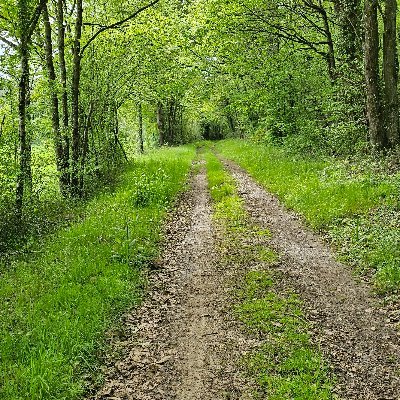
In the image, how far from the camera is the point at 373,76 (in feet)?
54.6

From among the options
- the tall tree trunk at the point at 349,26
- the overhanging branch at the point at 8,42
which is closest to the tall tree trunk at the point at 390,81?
the tall tree trunk at the point at 349,26

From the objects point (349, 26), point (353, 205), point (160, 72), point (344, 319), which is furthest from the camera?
point (160, 72)

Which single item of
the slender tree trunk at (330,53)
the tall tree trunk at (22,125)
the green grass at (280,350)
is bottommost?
the green grass at (280,350)

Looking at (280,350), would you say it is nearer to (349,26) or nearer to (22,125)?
(22,125)

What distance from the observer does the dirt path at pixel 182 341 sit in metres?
5.93

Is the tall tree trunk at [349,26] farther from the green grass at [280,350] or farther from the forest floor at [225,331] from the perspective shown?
the green grass at [280,350]

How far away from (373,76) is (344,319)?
478 inches

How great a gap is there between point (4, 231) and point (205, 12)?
16.0 m

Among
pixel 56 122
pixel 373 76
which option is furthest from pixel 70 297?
pixel 373 76

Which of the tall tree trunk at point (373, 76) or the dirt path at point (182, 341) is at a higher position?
the tall tree trunk at point (373, 76)

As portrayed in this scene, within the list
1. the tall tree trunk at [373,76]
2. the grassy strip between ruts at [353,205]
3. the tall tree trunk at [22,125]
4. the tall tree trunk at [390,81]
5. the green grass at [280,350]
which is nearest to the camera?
the green grass at [280,350]

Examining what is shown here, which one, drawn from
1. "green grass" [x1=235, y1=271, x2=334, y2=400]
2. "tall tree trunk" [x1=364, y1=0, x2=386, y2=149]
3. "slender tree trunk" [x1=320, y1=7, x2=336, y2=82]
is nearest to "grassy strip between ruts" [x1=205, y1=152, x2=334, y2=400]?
"green grass" [x1=235, y1=271, x2=334, y2=400]

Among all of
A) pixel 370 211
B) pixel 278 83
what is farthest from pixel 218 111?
pixel 370 211

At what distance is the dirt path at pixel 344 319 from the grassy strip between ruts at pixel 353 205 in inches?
20.1
